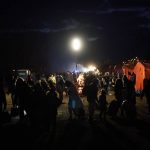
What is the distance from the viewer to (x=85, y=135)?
14.3 meters

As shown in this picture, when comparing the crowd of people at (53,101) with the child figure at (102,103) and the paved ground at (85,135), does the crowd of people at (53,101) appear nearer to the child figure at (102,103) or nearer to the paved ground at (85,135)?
the child figure at (102,103)

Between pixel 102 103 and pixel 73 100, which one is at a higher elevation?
pixel 73 100

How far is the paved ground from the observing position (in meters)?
12.4

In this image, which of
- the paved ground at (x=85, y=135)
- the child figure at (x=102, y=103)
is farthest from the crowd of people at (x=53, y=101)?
the paved ground at (x=85, y=135)

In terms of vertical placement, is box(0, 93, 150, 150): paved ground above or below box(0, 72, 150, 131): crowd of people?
below

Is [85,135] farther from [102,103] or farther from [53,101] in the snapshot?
[102,103]

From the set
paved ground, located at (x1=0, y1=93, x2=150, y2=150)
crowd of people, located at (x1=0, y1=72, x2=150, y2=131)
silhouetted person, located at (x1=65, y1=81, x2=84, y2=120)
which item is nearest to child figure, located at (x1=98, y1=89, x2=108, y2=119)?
crowd of people, located at (x1=0, y1=72, x2=150, y2=131)

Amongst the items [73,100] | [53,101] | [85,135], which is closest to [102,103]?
[73,100]

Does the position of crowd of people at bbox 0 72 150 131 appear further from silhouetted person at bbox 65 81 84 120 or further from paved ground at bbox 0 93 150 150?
paved ground at bbox 0 93 150 150

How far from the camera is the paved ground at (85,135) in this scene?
1239 cm

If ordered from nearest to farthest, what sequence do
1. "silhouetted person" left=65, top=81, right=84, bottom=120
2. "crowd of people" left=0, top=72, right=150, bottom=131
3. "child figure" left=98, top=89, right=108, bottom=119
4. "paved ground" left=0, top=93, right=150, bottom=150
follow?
"paved ground" left=0, top=93, right=150, bottom=150, "crowd of people" left=0, top=72, right=150, bottom=131, "child figure" left=98, top=89, right=108, bottom=119, "silhouetted person" left=65, top=81, right=84, bottom=120

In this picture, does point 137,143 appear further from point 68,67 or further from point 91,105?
point 68,67

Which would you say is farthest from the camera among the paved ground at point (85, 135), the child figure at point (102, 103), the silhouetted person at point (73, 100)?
the silhouetted person at point (73, 100)

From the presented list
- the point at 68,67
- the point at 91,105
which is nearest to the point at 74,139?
the point at 91,105
